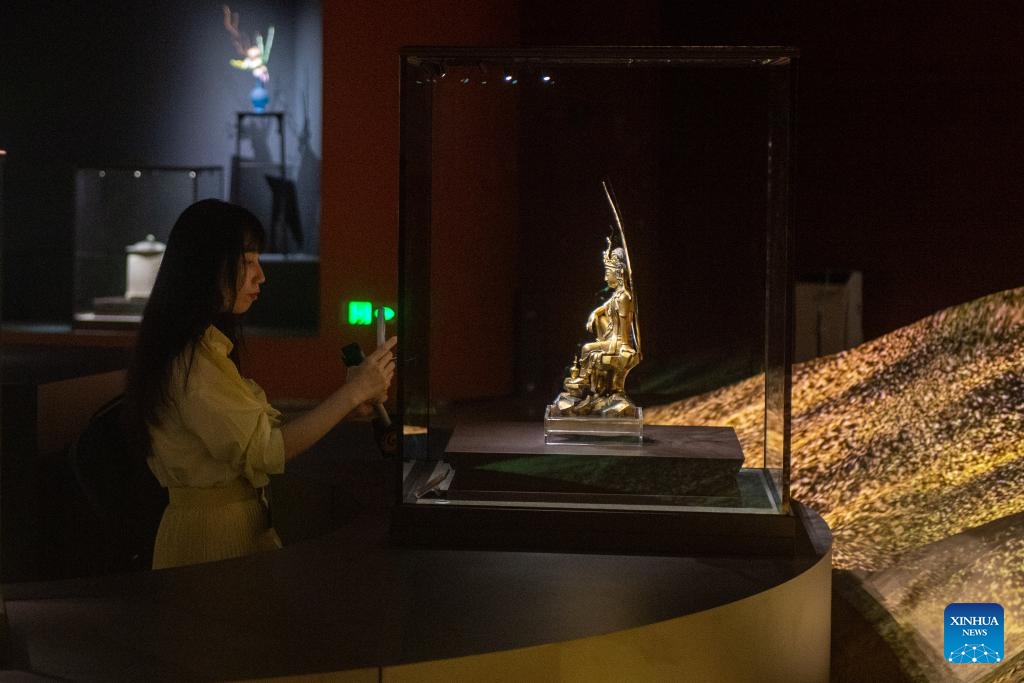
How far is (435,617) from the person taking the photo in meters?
1.61

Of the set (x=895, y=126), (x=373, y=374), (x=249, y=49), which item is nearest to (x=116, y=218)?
(x=249, y=49)

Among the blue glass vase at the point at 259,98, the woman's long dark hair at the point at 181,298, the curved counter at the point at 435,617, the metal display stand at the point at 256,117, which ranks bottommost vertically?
the curved counter at the point at 435,617

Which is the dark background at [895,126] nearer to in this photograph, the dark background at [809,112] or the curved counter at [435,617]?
the dark background at [809,112]

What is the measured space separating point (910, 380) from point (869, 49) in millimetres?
2074

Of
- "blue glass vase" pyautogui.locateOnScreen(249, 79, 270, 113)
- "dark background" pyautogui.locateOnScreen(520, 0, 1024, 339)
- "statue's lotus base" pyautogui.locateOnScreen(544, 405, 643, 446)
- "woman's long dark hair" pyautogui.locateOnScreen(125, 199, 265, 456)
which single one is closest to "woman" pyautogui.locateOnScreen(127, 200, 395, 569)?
"woman's long dark hair" pyautogui.locateOnScreen(125, 199, 265, 456)

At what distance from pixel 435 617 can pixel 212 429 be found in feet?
1.87

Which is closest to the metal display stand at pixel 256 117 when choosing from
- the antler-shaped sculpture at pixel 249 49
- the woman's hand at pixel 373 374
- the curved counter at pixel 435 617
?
the antler-shaped sculpture at pixel 249 49

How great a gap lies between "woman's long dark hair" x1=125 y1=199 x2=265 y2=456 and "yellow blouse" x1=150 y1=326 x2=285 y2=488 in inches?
1.0

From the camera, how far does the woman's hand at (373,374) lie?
6.91 feet

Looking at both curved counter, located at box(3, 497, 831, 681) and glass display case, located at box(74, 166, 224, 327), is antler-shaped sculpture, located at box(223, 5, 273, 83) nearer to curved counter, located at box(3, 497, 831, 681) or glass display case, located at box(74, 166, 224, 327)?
glass display case, located at box(74, 166, 224, 327)

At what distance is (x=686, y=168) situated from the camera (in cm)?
226

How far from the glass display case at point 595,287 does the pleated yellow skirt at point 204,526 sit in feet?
0.99

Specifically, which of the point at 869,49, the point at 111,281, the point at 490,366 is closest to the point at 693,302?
the point at 490,366

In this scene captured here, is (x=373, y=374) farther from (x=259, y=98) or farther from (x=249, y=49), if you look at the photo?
(x=249, y=49)
